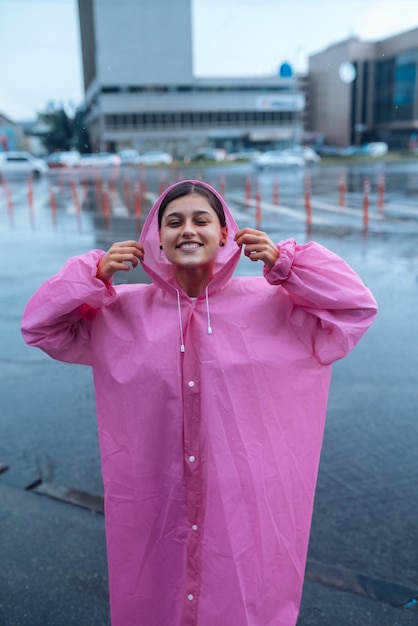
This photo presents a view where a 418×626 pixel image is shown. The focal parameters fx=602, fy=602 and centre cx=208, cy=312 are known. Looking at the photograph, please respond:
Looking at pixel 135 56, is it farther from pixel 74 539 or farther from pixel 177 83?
pixel 74 539

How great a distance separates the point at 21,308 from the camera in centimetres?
698

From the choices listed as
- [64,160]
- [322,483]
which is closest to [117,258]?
[322,483]

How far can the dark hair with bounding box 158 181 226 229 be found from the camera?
1757 mm

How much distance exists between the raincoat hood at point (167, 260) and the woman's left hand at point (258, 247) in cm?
7

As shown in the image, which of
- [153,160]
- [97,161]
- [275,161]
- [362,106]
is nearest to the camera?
[275,161]

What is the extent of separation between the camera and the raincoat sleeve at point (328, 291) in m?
1.65

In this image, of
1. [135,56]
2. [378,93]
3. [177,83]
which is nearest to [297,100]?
[378,93]

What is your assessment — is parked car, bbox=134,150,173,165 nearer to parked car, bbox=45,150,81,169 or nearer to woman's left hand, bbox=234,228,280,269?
parked car, bbox=45,150,81,169

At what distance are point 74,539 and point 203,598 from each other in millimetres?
1343

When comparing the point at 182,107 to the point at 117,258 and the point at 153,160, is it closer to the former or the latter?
the point at 153,160

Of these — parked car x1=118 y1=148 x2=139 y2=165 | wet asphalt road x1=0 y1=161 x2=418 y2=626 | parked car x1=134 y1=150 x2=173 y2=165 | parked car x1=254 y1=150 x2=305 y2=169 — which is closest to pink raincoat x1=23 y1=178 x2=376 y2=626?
wet asphalt road x1=0 y1=161 x2=418 y2=626

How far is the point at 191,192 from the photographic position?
5.74ft

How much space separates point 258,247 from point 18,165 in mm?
39701

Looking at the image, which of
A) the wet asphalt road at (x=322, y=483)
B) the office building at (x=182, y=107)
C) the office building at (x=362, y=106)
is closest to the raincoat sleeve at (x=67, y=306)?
the wet asphalt road at (x=322, y=483)
